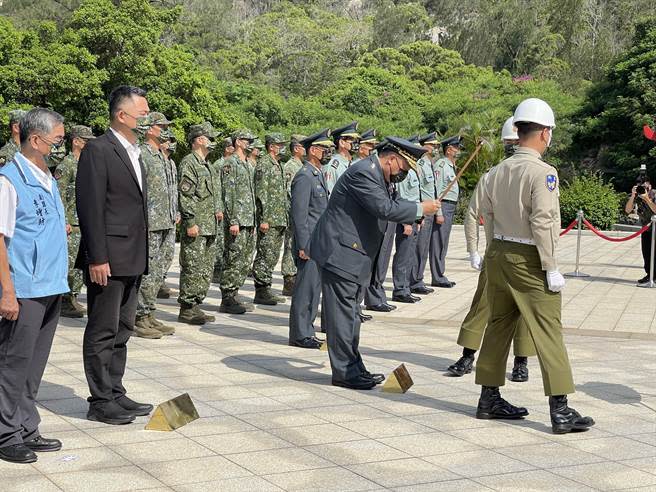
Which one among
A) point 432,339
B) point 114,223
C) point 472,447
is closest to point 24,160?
point 114,223

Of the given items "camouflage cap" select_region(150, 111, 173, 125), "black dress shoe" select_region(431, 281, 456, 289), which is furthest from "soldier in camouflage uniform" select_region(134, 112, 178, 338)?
"black dress shoe" select_region(431, 281, 456, 289)

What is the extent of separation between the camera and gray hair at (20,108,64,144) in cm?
561

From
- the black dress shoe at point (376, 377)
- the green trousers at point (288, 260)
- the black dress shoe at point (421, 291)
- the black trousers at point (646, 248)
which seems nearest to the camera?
the black dress shoe at point (376, 377)

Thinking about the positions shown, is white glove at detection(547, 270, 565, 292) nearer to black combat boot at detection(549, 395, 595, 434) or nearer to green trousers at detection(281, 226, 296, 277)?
black combat boot at detection(549, 395, 595, 434)

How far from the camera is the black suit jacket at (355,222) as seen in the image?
7.41 metres

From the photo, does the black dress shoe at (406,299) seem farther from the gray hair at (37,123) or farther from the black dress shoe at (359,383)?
the gray hair at (37,123)

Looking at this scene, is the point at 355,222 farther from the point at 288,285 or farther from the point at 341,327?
the point at 288,285

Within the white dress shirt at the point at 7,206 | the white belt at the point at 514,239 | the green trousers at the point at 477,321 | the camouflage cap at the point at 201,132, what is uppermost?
the camouflage cap at the point at 201,132

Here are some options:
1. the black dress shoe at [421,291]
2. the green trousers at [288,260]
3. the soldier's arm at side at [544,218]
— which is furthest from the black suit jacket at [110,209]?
the black dress shoe at [421,291]

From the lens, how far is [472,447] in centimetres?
596

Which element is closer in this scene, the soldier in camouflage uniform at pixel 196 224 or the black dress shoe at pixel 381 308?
the soldier in camouflage uniform at pixel 196 224

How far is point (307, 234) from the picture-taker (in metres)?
10.0

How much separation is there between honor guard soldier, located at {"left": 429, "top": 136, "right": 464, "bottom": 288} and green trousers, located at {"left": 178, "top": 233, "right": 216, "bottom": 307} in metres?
4.54

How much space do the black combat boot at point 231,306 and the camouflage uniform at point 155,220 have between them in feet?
5.25
